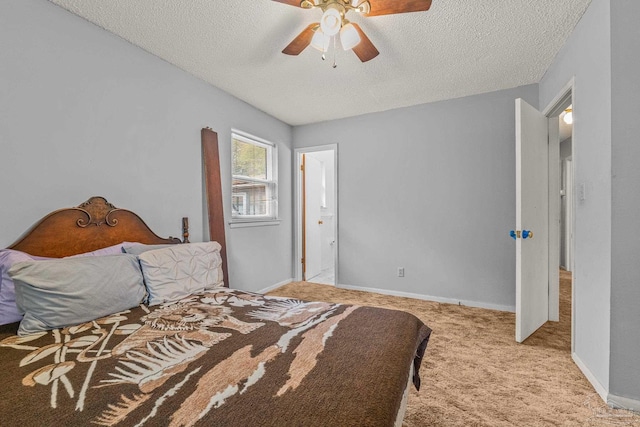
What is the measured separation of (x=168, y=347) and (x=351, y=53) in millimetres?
2543

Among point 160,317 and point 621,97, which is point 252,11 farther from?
point 621,97

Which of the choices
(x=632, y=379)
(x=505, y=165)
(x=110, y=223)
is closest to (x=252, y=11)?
(x=110, y=223)

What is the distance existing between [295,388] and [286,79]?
9.35ft

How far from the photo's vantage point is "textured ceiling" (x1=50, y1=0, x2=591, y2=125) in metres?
1.93

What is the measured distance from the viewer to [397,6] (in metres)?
1.61

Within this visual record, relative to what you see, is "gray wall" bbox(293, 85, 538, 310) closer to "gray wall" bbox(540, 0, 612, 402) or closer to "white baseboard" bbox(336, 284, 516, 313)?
"white baseboard" bbox(336, 284, 516, 313)

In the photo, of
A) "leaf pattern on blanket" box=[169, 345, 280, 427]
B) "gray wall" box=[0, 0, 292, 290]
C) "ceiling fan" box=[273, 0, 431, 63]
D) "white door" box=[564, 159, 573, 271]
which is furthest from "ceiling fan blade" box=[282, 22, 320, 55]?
"white door" box=[564, 159, 573, 271]

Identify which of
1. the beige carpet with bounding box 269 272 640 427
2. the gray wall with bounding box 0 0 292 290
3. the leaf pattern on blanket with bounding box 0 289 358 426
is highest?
the gray wall with bounding box 0 0 292 290

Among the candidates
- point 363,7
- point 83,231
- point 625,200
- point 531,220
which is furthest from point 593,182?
point 83,231

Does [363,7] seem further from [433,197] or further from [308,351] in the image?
[433,197]

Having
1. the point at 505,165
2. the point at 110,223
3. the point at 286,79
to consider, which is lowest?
the point at 110,223

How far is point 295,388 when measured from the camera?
898mm

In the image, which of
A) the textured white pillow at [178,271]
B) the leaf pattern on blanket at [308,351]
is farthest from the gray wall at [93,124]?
the leaf pattern on blanket at [308,351]

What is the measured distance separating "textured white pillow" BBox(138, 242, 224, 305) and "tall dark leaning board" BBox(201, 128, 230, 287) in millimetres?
605
